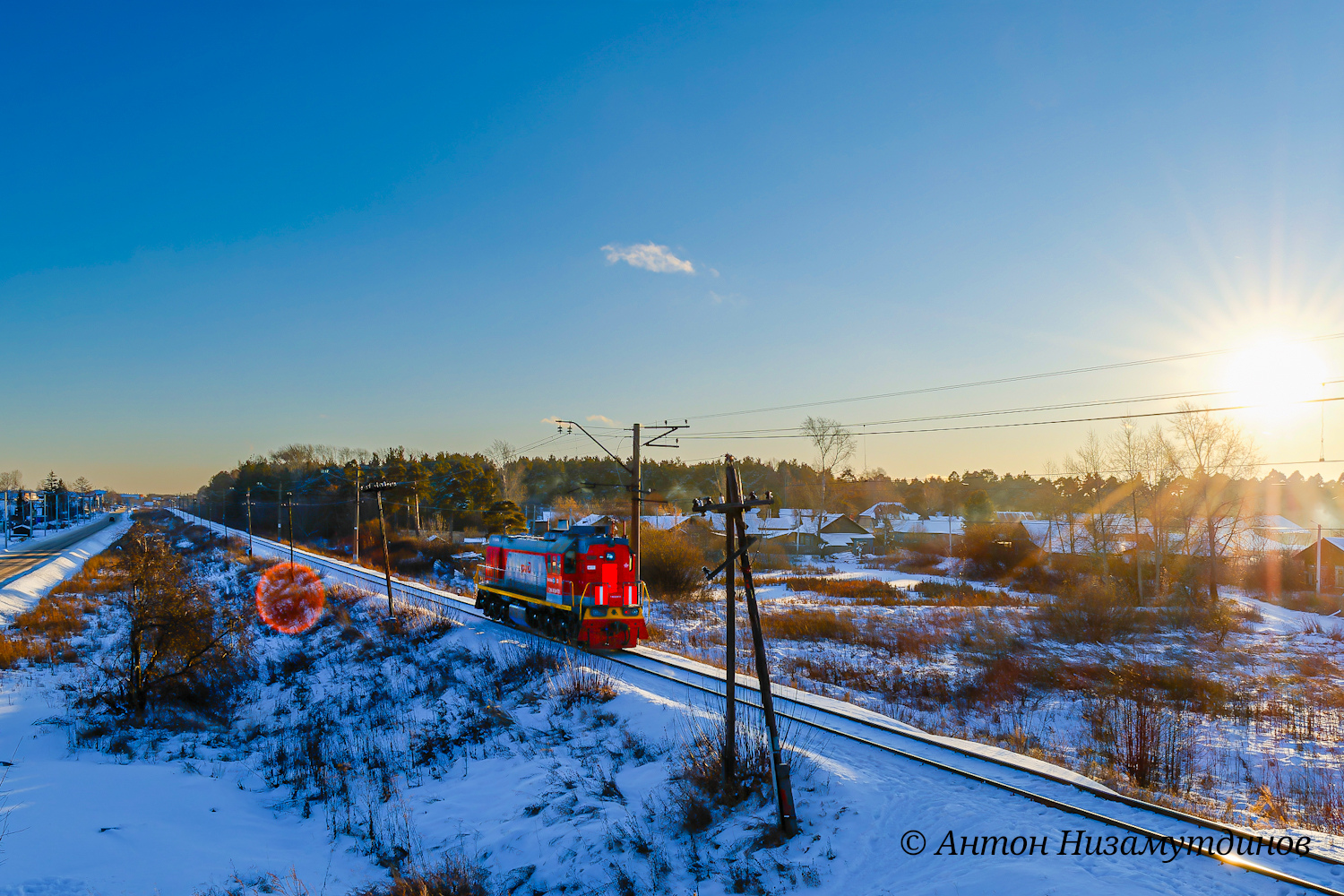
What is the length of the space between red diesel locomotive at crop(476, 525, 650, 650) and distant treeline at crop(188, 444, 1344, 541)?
1368 inches

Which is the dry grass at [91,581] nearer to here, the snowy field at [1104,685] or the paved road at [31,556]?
the paved road at [31,556]

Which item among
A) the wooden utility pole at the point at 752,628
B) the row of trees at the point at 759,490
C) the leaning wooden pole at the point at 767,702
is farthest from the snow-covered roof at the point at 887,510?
the leaning wooden pole at the point at 767,702

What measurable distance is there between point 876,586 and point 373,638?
34534 millimetres

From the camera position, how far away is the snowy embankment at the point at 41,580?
106 feet

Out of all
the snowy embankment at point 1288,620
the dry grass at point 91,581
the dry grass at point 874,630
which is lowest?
the snowy embankment at point 1288,620

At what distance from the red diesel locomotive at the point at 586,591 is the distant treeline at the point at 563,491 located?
34.8 metres

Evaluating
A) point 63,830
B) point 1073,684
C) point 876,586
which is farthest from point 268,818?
point 876,586

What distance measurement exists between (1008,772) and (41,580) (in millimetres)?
57385

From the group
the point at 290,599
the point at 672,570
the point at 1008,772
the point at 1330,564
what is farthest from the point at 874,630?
the point at 1330,564

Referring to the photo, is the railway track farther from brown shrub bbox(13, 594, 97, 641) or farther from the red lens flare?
brown shrub bbox(13, 594, 97, 641)

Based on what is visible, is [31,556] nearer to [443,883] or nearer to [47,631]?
→ [47,631]

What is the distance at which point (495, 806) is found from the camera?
10.7 meters

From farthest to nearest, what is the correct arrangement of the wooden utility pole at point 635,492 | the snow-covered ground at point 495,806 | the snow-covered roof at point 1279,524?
the snow-covered roof at point 1279,524 → the wooden utility pole at point 635,492 → the snow-covered ground at point 495,806

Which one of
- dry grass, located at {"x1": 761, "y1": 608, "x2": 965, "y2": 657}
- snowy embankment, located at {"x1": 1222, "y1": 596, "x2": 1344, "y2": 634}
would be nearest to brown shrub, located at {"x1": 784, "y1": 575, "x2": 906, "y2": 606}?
dry grass, located at {"x1": 761, "y1": 608, "x2": 965, "y2": 657}
